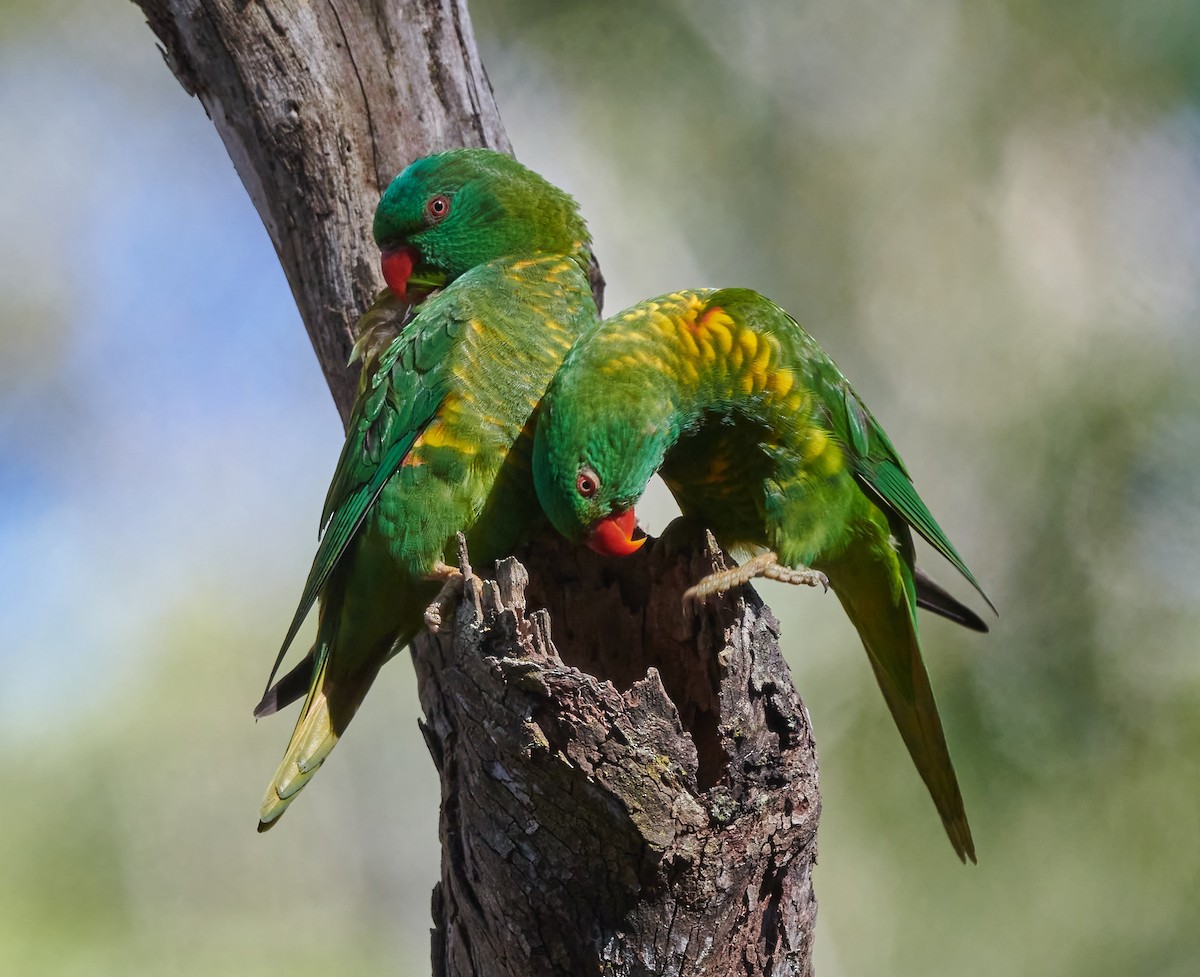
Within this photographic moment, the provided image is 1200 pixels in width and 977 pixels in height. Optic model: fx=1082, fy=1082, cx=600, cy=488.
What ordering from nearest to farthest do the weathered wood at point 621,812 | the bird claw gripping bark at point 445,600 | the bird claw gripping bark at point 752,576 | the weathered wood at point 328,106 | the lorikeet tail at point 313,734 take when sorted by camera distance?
the weathered wood at point 621,812 → the bird claw gripping bark at point 752,576 → the bird claw gripping bark at point 445,600 → the lorikeet tail at point 313,734 → the weathered wood at point 328,106

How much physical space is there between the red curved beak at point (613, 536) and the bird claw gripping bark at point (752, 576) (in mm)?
172

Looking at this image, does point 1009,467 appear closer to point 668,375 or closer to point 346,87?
point 668,375

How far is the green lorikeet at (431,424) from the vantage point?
8.40 feet

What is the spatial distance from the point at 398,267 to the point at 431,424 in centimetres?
57

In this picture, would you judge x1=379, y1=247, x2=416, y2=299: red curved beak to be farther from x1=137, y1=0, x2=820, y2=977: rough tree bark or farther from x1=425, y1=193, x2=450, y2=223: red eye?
x1=137, y1=0, x2=820, y2=977: rough tree bark

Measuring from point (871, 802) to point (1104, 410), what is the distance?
1992mm

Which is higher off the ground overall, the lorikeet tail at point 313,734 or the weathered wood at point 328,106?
the weathered wood at point 328,106

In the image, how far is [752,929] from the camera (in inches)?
71.6

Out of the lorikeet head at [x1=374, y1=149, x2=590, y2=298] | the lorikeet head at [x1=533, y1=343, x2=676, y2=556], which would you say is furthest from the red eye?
the lorikeet head at [x1=533, y1=343, x2=676, y2=556]

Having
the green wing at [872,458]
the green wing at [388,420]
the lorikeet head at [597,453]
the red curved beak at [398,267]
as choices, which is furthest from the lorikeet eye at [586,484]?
the red curved beak at [398,267]

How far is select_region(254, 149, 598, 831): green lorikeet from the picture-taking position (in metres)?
2.56

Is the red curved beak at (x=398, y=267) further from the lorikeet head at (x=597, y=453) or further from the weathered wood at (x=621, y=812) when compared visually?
the weathered wood at (x=621, y=812)

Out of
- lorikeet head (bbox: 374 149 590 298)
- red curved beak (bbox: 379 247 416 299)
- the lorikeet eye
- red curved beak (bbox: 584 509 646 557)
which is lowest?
red curved beak (bbox: 584 509 646 557)

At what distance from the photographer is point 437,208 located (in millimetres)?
2844
